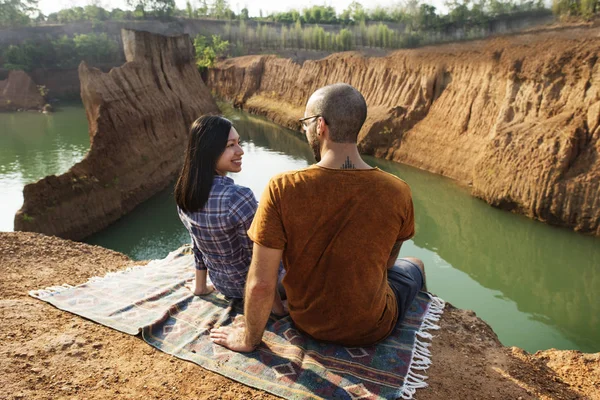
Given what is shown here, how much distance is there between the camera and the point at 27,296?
11.4ft

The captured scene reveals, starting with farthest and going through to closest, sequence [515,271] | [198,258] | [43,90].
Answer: [43,90] → [515,271] → [198,258]

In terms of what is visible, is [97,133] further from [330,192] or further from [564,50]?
[564,50]

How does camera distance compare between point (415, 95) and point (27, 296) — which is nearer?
point (27, 296)

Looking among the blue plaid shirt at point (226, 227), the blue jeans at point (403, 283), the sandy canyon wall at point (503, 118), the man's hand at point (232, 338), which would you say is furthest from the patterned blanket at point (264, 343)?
the sandy canyon wall at point (503, 118)

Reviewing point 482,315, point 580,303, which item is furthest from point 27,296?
point 580,303

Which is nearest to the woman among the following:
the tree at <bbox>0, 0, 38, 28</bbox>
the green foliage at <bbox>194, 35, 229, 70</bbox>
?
the green foliage at <bbox>194, 35, 229, 70</bbox>

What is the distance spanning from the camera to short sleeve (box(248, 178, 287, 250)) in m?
2.15

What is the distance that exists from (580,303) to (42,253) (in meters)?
6.33

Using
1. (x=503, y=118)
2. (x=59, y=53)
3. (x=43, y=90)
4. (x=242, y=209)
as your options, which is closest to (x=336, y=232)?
(x=242, y=209)

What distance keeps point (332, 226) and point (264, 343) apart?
890 mm

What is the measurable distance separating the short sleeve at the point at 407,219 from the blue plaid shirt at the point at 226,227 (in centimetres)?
85

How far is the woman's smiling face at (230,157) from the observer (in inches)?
→ 108

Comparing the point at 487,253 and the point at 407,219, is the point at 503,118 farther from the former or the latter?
the point at 407,219

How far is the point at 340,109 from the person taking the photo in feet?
6.83
